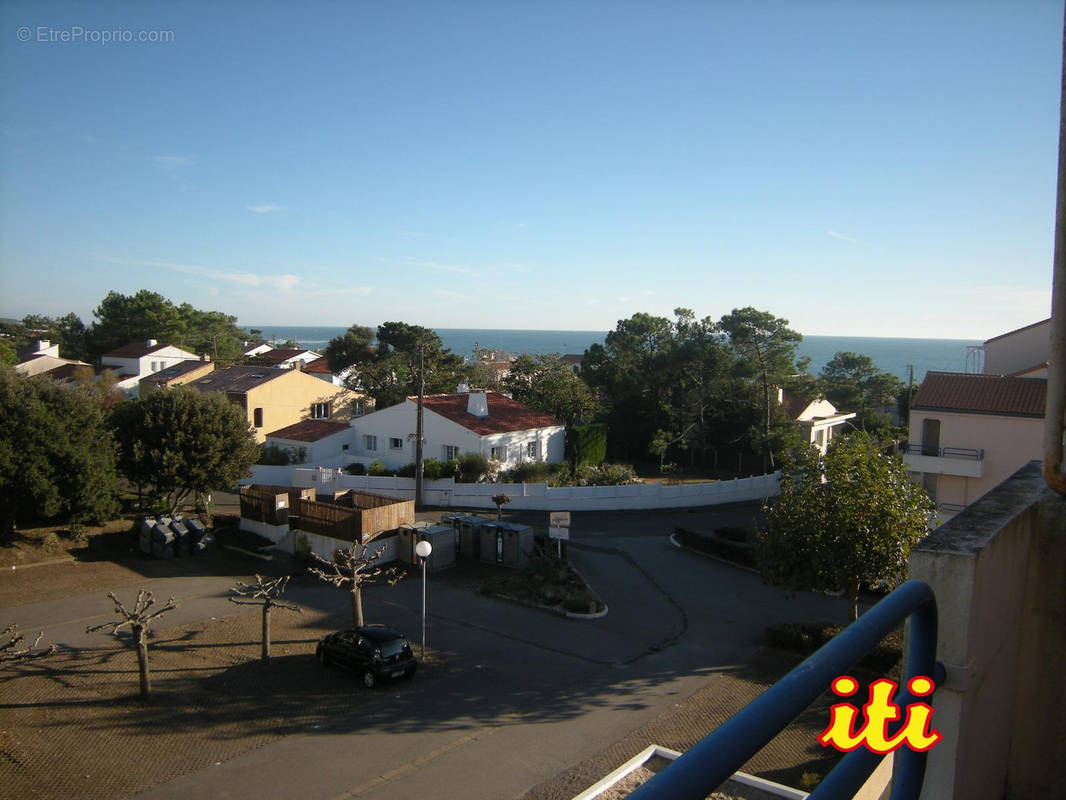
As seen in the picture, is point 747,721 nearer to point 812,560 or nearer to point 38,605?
point 812,560

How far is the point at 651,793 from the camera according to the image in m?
1.17

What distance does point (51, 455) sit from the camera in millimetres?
26469

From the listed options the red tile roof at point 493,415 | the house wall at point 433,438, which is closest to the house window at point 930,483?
the house wall at point 433,438

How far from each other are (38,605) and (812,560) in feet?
71.5

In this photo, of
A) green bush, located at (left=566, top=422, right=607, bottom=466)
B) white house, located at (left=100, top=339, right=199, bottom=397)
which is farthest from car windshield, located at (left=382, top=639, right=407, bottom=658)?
white house, located at (left=100, top=339, right=199, bottom=397)

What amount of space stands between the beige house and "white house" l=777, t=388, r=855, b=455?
99.0ft

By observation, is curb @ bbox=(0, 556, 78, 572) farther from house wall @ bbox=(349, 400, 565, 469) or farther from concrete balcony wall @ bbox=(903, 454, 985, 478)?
concrete balcony wall @ bbox=(903, 454, 985, 478)

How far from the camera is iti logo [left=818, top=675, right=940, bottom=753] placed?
190 centimetres

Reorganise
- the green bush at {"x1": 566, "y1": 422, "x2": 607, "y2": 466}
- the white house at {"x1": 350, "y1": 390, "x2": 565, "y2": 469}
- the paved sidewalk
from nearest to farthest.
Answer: the paved sidewalk → the white house at {"x1": 350, "y1": 390, "x2": 565, "y2": 469} → the green bush at {"x1": 566, "y1": 422, "x2": 607, "y2": 466}

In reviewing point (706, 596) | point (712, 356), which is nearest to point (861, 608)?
point (706, 596)

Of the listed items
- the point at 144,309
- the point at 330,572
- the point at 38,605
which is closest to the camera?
the point at 38,605

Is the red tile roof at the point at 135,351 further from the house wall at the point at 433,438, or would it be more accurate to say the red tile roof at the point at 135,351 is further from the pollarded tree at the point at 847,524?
the pollarded tree at the point at 847,524

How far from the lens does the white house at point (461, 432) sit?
1598 inches

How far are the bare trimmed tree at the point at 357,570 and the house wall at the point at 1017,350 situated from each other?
2893cm
